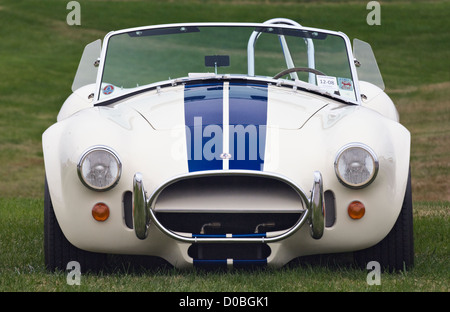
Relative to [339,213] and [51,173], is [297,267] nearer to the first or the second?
[339,213]

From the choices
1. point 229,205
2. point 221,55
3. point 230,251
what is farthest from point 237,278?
point 221,55

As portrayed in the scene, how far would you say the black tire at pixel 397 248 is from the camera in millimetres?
4398

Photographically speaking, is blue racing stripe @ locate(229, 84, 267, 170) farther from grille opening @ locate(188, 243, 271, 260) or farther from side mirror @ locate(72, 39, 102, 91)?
side mirror @ locate(72, 39, 102, 91)

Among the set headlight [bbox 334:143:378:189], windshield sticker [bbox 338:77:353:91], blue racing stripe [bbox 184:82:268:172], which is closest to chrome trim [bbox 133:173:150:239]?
blue racing stripe [bbox 184:82:268:172]

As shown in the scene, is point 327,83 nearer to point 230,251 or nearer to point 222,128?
point 222,128

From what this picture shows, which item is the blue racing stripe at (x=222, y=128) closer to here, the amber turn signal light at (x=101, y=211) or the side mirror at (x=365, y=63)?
the amber turn signal light at (x=101, y=211)

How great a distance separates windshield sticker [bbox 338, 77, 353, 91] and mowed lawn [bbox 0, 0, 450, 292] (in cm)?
114

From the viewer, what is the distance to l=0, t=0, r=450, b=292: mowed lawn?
13.7 feet

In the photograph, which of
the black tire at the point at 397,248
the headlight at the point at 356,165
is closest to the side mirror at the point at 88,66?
the headlight at the point at 356,165

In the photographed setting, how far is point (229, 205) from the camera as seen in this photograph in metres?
4.08

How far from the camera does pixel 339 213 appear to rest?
4.20 meters

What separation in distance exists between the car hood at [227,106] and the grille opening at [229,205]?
1.22 ft

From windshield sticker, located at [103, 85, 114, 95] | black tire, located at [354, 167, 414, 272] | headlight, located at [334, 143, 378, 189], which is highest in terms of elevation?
windshield sticker, located at [103, 85, 114, 95]

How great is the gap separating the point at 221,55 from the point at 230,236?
2095 millimetres
